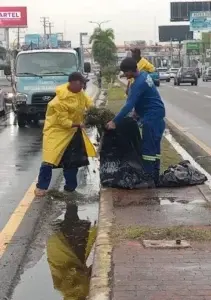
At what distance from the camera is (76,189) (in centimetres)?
920

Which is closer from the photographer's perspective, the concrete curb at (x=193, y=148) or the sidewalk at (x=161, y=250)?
the sidewalk at (x=161, y=250)

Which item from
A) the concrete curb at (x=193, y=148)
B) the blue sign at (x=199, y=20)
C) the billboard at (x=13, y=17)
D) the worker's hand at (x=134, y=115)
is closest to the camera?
the worker's hand at (x=134, y=115)

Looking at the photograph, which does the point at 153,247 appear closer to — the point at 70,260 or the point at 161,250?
the point at 161,250

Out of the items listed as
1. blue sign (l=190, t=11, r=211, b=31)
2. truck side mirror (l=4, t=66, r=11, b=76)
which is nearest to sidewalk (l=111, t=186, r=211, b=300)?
truck side mirror (l=4, t=66, r=11, b=76)

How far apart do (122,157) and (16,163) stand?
3715 mm

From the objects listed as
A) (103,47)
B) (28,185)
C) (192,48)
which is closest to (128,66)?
(28,185)

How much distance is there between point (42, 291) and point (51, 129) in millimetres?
3666

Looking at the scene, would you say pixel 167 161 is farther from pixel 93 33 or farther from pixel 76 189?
pixel 93 33

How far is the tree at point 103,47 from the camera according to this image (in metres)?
78.2

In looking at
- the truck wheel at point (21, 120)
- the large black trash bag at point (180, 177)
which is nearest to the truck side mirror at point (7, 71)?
the truck wheel at point (21, 120)

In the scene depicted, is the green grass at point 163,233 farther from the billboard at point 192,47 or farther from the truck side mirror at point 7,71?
the billboard at point 192,47

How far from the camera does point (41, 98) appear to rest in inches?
720

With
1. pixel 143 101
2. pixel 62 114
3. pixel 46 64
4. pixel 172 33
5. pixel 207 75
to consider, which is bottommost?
pixel 62 114

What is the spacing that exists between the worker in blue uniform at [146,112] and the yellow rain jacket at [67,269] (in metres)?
1.91
